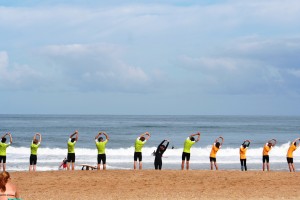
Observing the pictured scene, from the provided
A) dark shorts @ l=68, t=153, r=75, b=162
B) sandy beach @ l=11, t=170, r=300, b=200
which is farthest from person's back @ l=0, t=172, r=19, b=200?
dark shorts @ l=68, t=153, r=75, b=162

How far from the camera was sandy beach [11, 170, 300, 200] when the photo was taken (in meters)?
18.2

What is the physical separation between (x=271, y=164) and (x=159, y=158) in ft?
38.2

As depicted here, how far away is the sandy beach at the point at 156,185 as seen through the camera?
18250 mm

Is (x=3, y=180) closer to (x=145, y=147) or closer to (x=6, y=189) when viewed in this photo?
(x=6, y=189)

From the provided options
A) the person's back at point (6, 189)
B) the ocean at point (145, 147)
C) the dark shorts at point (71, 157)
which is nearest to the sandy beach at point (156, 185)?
the dark shorts at point (71, 157)

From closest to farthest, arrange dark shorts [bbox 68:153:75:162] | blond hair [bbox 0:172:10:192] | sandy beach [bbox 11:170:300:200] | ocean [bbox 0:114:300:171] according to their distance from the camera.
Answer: blond hair [bbox 0:172:10:192], sandy beach [bbox 11:170:300:200], dark shorts [bbox 68:153:75:162], ocean [bbox 0:114:300:171]

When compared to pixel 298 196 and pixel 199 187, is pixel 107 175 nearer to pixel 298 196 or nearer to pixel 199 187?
pixel 199 187


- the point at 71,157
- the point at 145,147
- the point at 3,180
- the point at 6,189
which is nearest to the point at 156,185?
the point at 71,157

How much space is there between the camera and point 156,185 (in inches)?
790

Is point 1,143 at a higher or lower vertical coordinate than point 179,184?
higher

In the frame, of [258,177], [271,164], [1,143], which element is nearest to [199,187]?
[258,177]

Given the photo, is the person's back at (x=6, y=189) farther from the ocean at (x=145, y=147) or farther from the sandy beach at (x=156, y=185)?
the ocean at (x=145, y=147)

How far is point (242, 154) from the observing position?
25.2 meters

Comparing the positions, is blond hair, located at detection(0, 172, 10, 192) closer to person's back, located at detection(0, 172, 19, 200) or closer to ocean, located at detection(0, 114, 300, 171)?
person's back, located at detection(0, 172, 19, 200)
